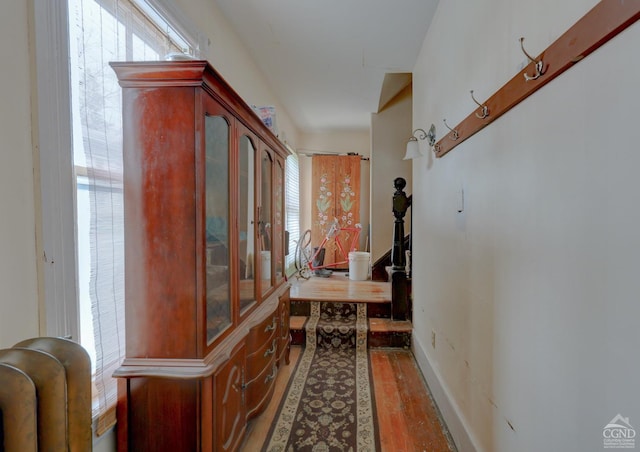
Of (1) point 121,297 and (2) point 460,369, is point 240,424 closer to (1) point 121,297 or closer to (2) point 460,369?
(1) point 121,297

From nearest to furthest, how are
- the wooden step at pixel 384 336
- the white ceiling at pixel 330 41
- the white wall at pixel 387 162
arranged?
the white ceiling at pixel 330 41, the wooden step at pixel 384 336, the white wall at pixel 387 162

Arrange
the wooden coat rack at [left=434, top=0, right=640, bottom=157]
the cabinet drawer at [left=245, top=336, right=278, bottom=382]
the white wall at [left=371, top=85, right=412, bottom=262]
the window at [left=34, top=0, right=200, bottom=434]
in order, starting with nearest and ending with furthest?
the wooden coat rack at [left=434, top=0, right=640, bottom=157] → the window at [left=34, top=0, right=200, bottom=434] → the cabinet drawer at [left=245, top=336, right=278, bottom=382] → the white wall at [left=371, top=85, right=412, bottom=262]

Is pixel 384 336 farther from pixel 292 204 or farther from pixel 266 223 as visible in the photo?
pixel 292 204

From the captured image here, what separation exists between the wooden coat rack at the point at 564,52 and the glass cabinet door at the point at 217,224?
1.15 metres

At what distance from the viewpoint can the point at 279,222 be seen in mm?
2410

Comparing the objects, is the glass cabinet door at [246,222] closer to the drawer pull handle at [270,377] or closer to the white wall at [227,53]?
the drawer pull handle at [270,377]

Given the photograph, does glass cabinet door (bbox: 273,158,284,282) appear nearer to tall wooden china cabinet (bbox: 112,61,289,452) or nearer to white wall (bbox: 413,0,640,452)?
tall wooden china cabinet (bbox: 112,61,289,452)

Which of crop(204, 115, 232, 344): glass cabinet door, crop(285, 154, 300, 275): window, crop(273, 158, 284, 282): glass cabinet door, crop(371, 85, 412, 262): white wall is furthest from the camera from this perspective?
crop(285, 154, 300, 275): window

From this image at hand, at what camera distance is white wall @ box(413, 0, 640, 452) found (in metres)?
0.70

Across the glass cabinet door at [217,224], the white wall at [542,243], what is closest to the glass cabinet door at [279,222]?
the glass cabinet door at [217,224]

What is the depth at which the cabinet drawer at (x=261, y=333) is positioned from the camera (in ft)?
5.52

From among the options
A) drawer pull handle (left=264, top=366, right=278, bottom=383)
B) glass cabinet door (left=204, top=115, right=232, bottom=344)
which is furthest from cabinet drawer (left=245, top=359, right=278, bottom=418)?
glass cabinet door (left=204, top=115, right=232, bottom=344)

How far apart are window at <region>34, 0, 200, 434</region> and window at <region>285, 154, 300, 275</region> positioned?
329 centimetres

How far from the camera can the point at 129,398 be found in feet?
4.00
